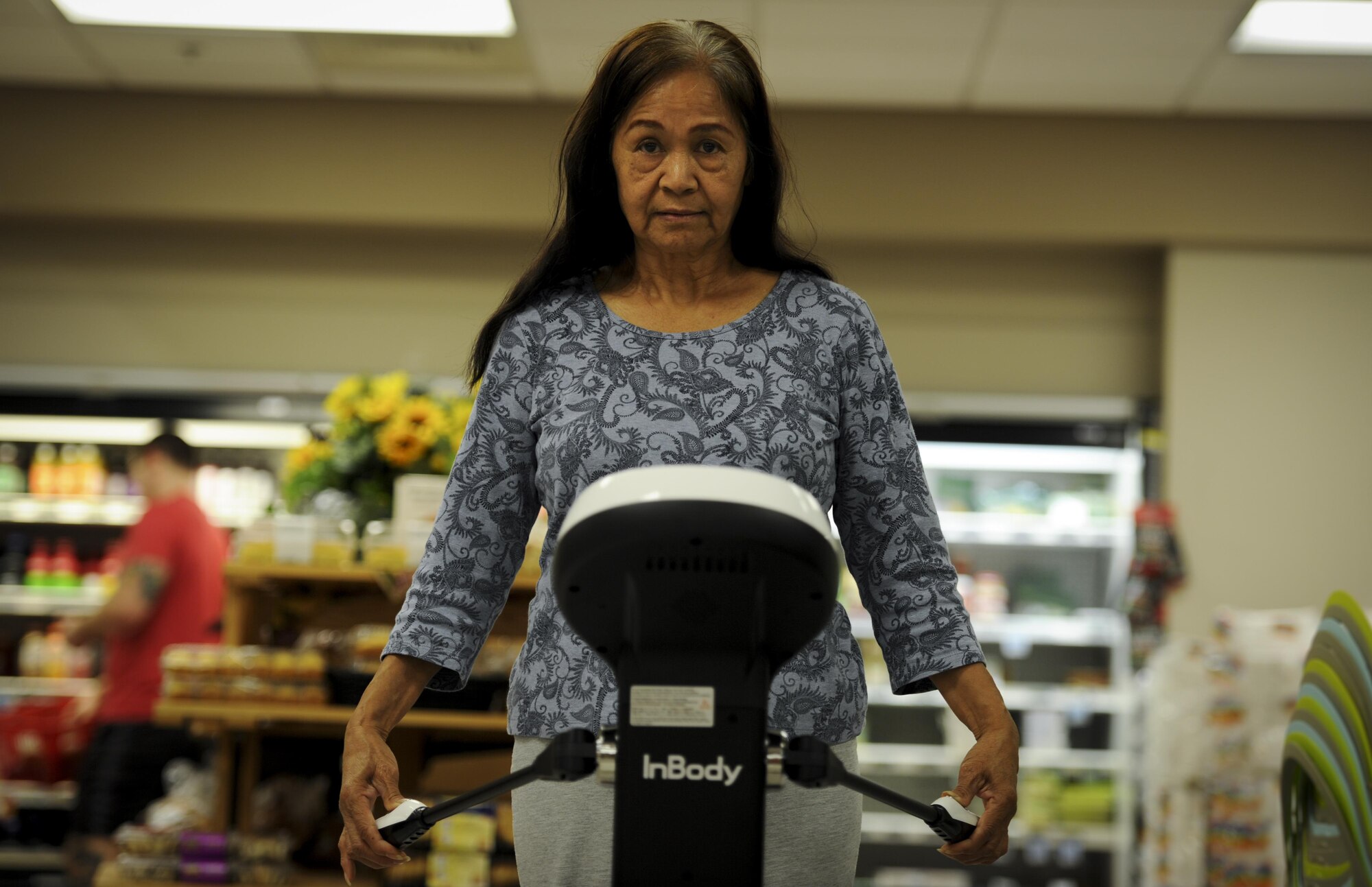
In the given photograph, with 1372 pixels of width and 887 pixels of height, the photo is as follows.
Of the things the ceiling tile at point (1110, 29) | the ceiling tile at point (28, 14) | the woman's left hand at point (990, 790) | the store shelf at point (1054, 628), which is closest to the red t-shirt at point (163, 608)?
the ceiling tile at point (28, 14)

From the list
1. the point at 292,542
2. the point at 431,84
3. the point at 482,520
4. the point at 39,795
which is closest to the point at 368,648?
the point at 292,542

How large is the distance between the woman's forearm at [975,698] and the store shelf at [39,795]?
4762mm

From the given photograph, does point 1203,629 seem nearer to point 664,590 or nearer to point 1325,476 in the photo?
point 1325,476

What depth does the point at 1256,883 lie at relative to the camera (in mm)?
3879

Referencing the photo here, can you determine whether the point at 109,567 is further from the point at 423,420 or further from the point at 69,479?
the point at 423,420

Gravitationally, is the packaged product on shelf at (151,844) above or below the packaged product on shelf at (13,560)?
below

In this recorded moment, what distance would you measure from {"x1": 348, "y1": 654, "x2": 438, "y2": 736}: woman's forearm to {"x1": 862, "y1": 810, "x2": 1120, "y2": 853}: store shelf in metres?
4.27

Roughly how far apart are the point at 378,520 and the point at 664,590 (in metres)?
2.43

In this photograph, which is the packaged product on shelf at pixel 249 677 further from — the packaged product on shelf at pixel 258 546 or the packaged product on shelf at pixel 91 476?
the packaged product on shelf at pixel 91 476

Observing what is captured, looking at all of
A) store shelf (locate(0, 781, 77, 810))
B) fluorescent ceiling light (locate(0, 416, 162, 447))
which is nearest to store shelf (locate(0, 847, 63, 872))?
store shelf (locate(0, 781, 77, 810))

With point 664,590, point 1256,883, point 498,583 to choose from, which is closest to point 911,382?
point 1256,883

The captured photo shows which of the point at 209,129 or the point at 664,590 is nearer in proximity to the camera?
the point at 664,590

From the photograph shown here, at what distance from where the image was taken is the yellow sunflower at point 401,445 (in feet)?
10.3

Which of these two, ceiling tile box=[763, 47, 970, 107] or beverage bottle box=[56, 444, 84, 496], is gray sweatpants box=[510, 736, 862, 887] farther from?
beverage bottle box=[56, 444, 84, 496]
